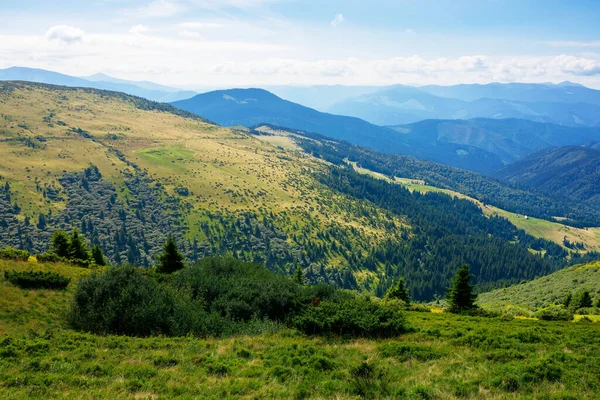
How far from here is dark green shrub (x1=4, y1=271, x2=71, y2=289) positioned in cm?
3009

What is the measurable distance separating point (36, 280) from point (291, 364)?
25523 mm

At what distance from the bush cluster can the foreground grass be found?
1.55 meters

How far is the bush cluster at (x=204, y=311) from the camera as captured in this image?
26188 mm

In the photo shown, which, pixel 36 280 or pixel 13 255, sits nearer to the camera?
pixel 36 280

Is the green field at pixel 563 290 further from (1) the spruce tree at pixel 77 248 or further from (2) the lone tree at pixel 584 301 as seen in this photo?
(1) the spruce tree at pixel 77 248

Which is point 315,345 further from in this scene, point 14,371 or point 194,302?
point 14,371

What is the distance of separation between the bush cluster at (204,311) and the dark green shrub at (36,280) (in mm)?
4419

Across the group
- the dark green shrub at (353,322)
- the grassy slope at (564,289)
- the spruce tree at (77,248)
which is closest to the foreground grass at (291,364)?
the dark green shrub at (353,322)

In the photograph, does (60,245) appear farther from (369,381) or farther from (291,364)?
(369,381)

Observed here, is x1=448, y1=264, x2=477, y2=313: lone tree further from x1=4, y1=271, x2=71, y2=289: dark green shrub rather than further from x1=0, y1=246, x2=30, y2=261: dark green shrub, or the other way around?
x1=0, y1=246, x2=30, y2=261: dark green shrub

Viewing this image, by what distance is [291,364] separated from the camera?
1955 centimetres

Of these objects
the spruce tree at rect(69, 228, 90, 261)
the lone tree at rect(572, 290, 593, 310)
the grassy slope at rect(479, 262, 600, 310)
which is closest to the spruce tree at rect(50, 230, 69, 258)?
the spruce tree at rect(69, 228, 90, 261)

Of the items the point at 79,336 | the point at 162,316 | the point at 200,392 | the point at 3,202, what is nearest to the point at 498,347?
the point at 200,392

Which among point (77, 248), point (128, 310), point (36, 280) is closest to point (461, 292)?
point (128, 310)
